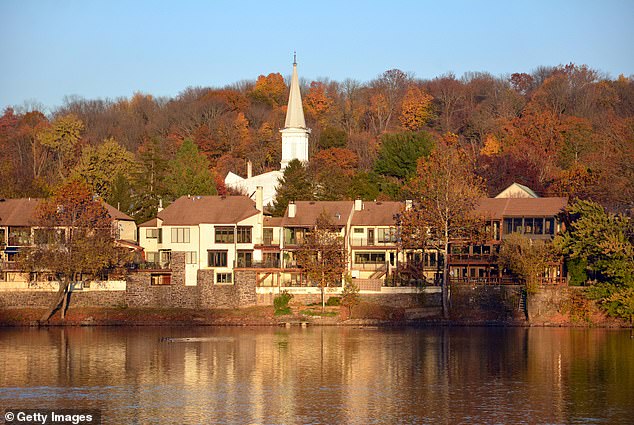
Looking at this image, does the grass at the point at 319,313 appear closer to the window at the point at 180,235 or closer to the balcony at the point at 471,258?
the balcony at the point at 471,258

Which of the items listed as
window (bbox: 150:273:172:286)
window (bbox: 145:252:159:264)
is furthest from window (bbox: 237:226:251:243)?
window (bbox: 145:252:159:264)

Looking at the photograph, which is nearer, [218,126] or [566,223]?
[566,223]

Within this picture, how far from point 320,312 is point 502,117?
68073 millimetres

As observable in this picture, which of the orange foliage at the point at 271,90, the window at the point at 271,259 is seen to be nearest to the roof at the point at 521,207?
the window at the point at 271,259

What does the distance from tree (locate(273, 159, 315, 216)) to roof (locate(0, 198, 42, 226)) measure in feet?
71.3

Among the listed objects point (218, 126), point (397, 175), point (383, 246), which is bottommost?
point (383, 246)

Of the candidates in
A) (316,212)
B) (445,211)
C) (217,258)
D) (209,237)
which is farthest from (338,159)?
(445,211)

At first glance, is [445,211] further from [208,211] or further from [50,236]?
[50,236]

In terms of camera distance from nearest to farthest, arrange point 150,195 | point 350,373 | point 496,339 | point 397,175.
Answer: point 350,373 → point 496,339 → point 150,195 → point 397,175

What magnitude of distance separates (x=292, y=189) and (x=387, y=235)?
1405 centimetres

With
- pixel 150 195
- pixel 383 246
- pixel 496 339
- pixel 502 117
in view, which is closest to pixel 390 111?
pixel 502 117

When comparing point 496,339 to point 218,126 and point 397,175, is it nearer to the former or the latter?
point 397,175

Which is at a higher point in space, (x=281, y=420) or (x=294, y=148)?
(x=294, y=148)

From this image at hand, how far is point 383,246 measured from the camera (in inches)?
3590
